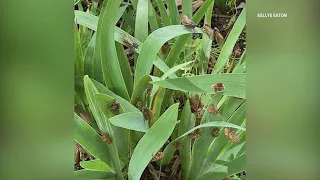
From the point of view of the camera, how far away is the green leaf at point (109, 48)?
51.8 inches

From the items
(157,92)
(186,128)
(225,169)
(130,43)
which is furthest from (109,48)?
(225,169)

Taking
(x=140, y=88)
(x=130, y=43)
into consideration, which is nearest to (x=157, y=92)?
(x=140, y=88)

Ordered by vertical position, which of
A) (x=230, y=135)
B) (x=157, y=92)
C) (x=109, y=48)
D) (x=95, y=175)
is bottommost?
(x=95, y=175)

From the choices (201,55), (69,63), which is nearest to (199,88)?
(201,55)

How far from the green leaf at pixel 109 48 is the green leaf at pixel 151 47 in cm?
5

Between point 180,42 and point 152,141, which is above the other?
point 180,42

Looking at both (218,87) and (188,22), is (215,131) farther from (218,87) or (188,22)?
(188,22)

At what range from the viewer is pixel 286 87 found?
135cm

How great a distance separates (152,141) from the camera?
4.23ft

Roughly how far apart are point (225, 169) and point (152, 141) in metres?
0.21

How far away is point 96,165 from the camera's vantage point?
1.32m

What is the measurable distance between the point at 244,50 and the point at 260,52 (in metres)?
0.04

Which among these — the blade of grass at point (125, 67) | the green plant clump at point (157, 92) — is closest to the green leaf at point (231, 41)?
the green plant clump at point (157, 92)

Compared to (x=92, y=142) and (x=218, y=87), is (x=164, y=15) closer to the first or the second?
(x=218, y=87)
